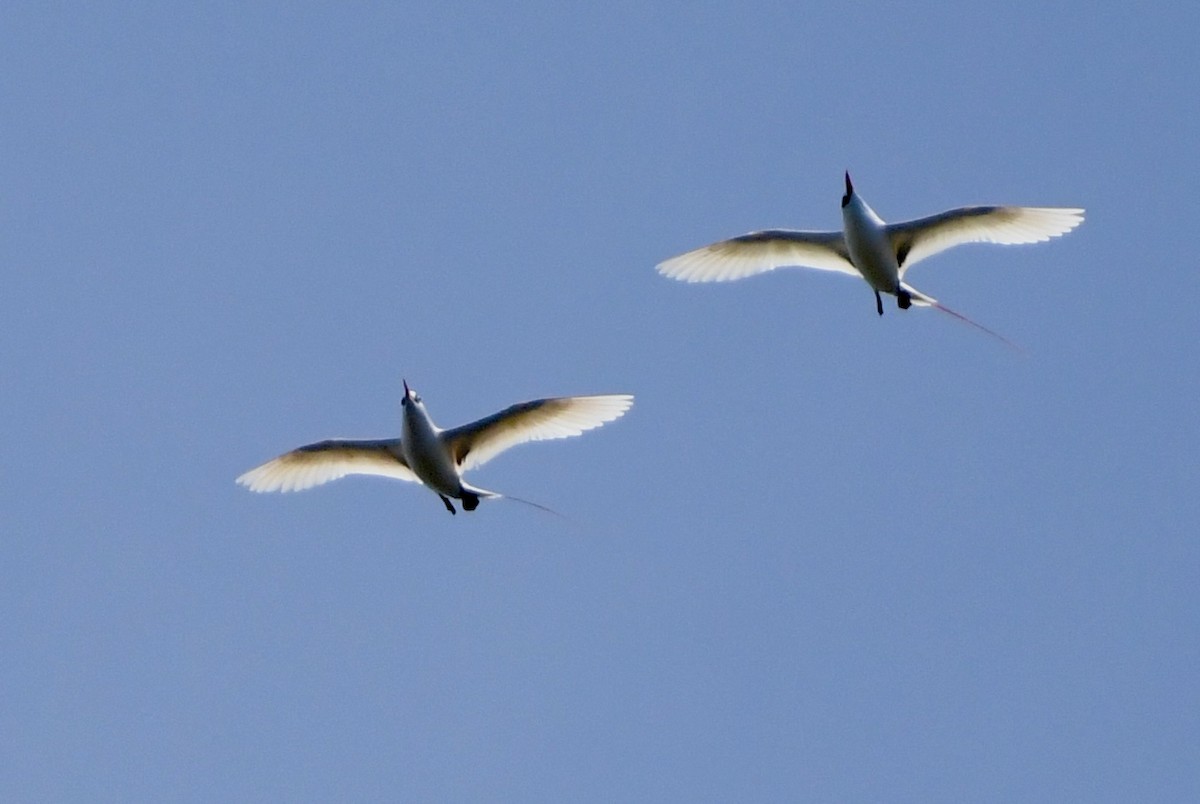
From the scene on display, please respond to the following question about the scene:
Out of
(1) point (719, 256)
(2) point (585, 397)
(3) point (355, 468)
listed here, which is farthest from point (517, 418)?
(1) point (719, 256)

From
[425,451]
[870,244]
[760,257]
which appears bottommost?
[425,451]

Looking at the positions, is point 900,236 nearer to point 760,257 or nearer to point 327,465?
point 760,257

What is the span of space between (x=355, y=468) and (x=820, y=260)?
331 inches

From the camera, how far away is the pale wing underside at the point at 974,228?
101 feet

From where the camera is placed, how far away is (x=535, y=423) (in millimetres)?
29953

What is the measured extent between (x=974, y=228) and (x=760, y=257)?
12.4 ft

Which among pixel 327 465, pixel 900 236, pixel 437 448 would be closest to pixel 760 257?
pixel 900 236

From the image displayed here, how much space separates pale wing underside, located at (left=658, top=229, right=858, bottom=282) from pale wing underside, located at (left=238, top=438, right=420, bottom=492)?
6189 millimetres

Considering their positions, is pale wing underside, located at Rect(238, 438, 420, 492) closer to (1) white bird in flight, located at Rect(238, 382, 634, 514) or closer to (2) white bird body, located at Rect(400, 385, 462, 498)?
(1) white bird in flight, located at Rect(238, 382, 634, 514)

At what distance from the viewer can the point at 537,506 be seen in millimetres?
25438

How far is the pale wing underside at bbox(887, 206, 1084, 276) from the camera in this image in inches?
1211

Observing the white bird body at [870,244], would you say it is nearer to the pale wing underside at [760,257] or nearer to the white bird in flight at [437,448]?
the pale wing underside at [760,257]

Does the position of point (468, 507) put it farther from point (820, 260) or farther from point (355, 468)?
point (820, 260)

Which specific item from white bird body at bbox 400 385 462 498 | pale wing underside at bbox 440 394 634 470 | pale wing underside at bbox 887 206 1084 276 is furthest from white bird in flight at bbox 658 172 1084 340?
white bird body at bbox 400 385 462 498
